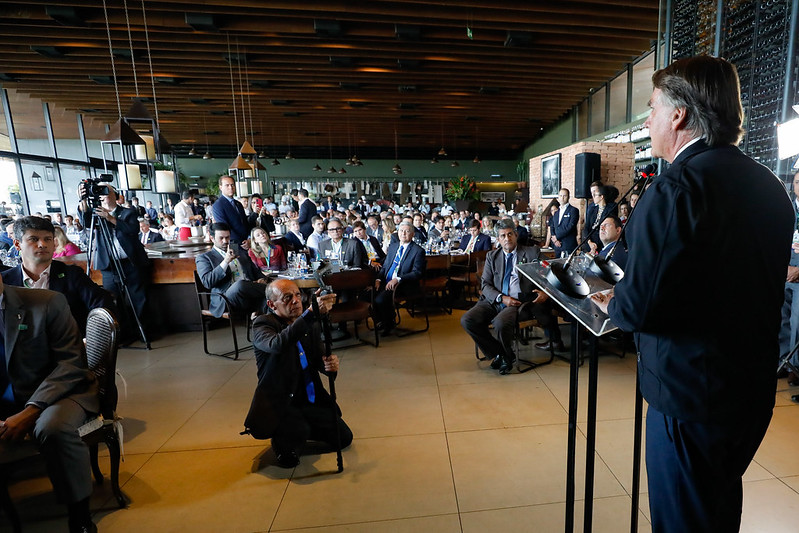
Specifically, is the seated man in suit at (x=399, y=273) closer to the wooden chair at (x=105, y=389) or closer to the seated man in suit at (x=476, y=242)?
the seated man in suit at (x=476, y=242)

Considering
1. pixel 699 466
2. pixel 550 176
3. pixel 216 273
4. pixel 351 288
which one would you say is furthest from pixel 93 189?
pixel 550 176

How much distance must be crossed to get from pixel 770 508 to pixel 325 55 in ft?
26.3

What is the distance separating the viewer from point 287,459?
2494mm

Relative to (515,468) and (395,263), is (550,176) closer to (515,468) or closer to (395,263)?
(395,263)

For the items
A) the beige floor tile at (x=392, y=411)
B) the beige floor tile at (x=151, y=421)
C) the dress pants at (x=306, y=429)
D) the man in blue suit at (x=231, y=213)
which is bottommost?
the beige floor tile at (x=392, y=411)

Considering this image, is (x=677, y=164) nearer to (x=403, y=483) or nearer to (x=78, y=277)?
(x=403, y=483)

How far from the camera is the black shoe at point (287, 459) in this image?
8.18 ft

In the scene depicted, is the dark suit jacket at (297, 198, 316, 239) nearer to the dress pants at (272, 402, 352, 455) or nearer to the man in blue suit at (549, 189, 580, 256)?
the man in blue suit at (549, 189, 580, 256)

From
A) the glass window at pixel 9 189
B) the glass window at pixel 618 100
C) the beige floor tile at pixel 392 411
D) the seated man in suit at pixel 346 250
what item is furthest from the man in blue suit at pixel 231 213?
the glass window at pixel 618 100

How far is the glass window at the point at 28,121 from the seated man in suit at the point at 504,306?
11831 mm

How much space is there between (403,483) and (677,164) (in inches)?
82.3

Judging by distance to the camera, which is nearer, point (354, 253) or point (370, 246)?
point (354, 253)

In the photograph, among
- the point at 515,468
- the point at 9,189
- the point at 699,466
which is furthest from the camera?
the point at 9,189

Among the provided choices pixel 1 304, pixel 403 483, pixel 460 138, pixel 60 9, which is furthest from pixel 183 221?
pixel 460 138
